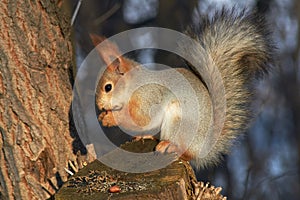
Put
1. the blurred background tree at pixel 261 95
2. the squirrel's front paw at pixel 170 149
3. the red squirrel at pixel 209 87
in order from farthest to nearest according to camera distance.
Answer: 1. the blurred background tree at pixel 261 95
2. the red squirrel at pixel 209 87
3. the squirrel's front paw at pixel 170 149

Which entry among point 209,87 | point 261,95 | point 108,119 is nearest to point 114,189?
point 108,119

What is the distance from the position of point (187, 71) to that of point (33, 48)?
50cm

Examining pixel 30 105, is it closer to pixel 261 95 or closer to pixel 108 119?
pixel 108 119

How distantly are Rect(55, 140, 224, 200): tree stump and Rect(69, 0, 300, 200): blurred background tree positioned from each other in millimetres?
1564

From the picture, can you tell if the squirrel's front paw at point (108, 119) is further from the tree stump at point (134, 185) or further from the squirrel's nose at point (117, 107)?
the tree stump at point (134, 185)

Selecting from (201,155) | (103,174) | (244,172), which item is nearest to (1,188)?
(103,174)

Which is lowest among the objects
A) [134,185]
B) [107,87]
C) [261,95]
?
[134,185]

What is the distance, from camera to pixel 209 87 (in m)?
2.05

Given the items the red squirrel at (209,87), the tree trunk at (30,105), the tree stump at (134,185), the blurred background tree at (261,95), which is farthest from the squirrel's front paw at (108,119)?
the blurred background tree at (261,95)

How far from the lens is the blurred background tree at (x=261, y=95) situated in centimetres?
380

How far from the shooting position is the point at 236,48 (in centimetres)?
208

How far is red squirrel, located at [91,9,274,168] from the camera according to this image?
1984 millimetres

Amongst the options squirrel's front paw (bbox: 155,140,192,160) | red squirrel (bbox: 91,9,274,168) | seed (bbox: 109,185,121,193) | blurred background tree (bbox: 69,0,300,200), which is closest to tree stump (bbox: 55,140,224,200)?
seed (bbox: 109,185,121,193)

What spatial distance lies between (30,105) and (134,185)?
0.57m
